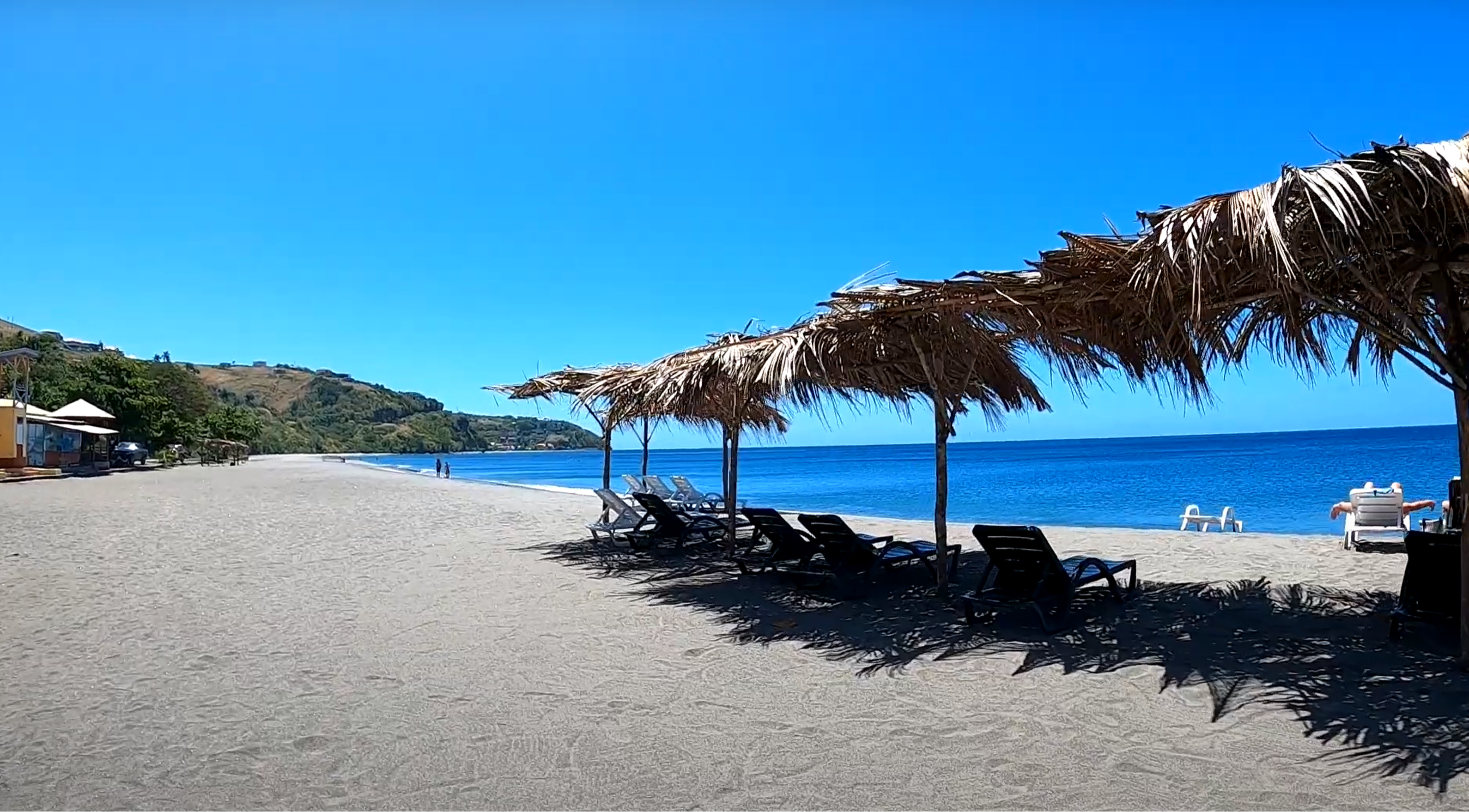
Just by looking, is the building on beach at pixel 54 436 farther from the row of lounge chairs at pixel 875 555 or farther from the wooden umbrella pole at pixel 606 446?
the row of lounge chairs at pixel 875 555

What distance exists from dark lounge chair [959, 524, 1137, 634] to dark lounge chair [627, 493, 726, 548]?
166 inches

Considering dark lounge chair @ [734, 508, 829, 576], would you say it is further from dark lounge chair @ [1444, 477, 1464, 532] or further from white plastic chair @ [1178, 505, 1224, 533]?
white plastic chair @ [1178, 505, 1224, 533]

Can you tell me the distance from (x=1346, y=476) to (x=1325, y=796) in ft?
134

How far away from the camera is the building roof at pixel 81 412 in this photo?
3384cm

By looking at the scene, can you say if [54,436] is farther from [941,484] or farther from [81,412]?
[941,484]

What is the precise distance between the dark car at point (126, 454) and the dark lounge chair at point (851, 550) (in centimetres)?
4132

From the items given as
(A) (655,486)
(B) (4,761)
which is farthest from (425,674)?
(A) (655,486)

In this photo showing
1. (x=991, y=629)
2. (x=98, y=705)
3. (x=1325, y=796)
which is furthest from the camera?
(x=991, y=629)

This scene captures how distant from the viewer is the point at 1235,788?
2.94 metres

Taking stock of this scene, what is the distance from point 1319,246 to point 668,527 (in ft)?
21.9

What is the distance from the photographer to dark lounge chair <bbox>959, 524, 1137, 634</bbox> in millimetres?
5285

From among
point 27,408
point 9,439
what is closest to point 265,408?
point 27,408

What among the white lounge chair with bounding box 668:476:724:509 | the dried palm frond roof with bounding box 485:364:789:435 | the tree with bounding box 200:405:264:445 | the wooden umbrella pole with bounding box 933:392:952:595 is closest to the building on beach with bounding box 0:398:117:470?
the tree with bounding box 200:405:264:445

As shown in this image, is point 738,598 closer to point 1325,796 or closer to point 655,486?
point 1325,796
